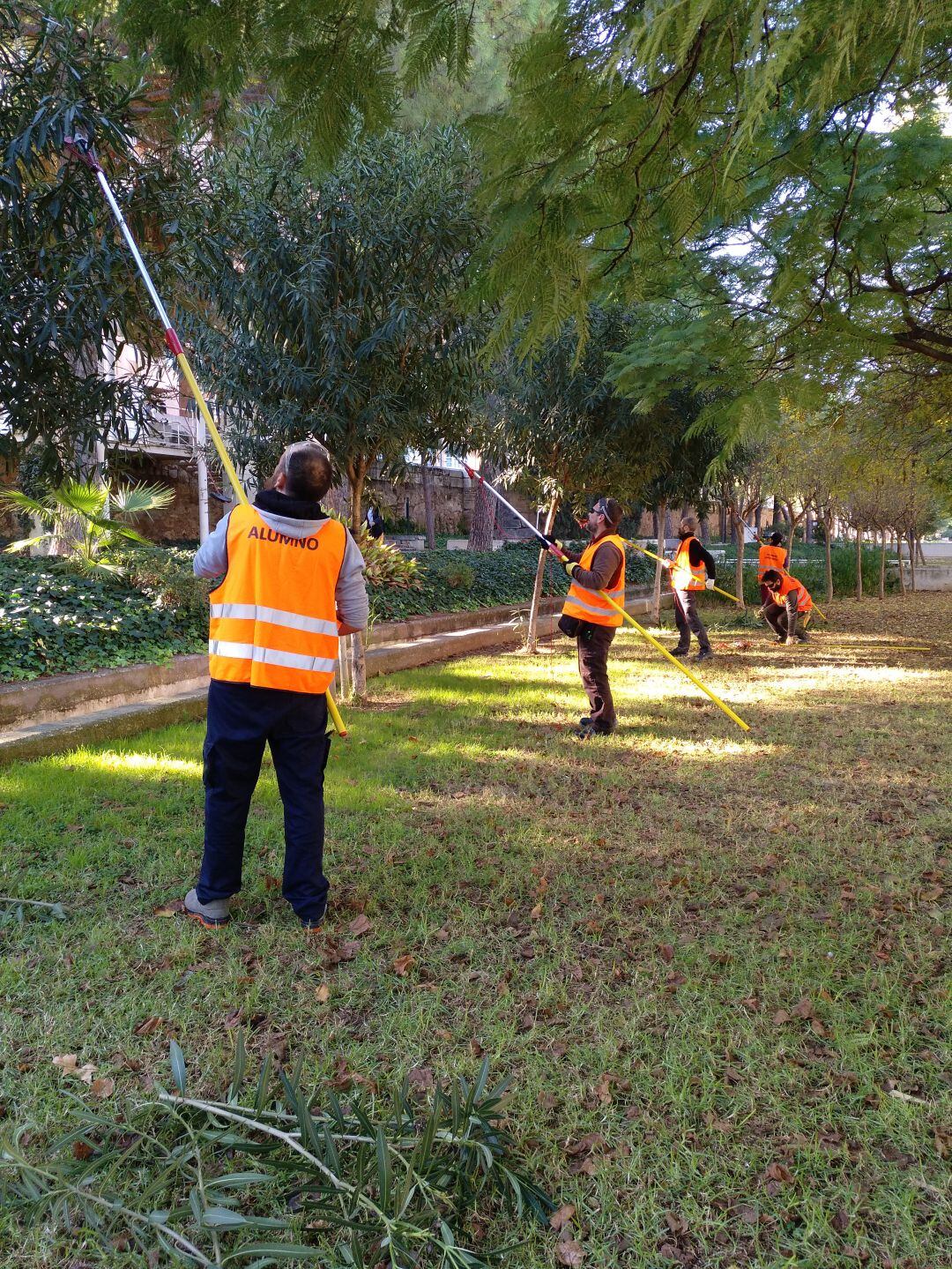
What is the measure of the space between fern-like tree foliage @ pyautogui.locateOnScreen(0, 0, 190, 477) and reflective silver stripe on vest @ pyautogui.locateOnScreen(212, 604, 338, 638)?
154 centimetres

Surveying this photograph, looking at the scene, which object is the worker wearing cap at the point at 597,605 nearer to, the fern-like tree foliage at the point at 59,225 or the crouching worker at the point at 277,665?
the crouching worker at the point at 277,665

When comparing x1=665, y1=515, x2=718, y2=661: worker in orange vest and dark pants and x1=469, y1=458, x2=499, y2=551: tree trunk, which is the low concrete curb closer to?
x1=665, y1=515, x2=718, y2=661: worker in orange vest and dark pants

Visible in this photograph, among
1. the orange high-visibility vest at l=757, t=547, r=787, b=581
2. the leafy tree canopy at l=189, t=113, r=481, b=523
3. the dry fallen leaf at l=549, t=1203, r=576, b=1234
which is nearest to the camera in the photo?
the dry fallen leaf at l=549, t=1203, r=576, b=1234

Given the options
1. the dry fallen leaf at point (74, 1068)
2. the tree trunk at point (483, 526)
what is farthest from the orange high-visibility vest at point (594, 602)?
the tree trunk at point (483, 526)

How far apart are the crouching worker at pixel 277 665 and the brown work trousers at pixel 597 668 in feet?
12.4

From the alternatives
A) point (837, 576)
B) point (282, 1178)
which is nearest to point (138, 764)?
point (282, 1178)

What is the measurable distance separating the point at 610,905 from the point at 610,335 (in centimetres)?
993

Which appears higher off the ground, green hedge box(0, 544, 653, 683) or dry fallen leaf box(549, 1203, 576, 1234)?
green hedge box(0, 544, 653, 683)

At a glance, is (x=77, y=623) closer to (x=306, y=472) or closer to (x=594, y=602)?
(x=594, y=602)

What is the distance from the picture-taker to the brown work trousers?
7344mm

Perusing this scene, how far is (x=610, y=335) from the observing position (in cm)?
1220

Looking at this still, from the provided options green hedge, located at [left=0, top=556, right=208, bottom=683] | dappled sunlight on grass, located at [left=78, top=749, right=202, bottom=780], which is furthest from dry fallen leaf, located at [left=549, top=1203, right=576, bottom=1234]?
green hedge, located at [left=0, top=556, right=208, bottom=683]

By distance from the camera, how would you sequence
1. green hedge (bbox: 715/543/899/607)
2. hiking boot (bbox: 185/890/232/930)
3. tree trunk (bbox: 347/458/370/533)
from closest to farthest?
hiking boot (bbox: 185/890/232/930) → tree trunk (bbox: 347/458/370/533) → green hedge (bbox: 715/543/899/607)

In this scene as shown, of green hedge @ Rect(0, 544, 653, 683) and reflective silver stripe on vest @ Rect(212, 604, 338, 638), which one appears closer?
reflective silver stripe on vest @ Rect(212, 604, 338, 638)
